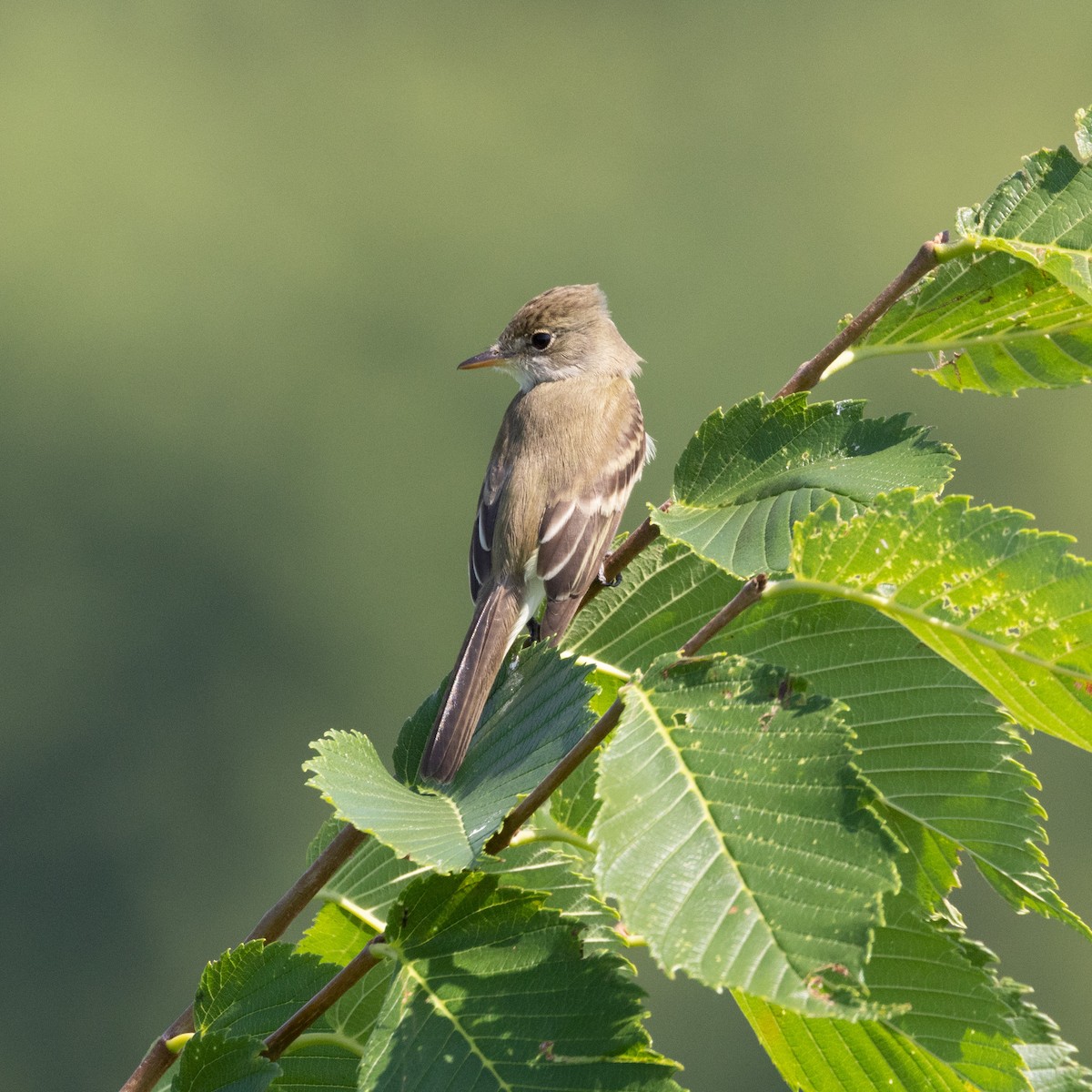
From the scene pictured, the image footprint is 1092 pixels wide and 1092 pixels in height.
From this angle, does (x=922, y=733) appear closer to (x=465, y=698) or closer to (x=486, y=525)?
(x=465, y=698)

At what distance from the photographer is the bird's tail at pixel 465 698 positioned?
5.03 ft

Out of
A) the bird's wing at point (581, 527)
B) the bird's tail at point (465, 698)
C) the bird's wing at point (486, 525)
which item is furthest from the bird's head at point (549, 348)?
the bird's tail at point (465, 698)

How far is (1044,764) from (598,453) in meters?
23.9

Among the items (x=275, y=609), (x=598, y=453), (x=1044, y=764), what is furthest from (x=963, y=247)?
(x=275, y=609)

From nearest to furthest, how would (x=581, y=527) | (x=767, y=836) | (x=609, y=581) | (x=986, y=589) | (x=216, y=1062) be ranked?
1. (x=767, y=836)
2. (x=986, y=589)
3. (x=216, y=1062)
4. (x=609, y=581)
5. (x=581, y=527)

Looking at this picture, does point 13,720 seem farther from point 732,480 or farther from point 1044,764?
point 732,480

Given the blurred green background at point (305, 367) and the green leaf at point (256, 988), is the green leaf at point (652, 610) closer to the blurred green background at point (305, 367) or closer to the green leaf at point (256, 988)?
the green leaf at point (256, 988)

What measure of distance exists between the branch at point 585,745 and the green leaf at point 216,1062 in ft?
0.88

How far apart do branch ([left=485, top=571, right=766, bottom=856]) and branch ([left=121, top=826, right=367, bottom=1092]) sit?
0.17 meters

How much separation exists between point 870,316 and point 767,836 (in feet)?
2.60

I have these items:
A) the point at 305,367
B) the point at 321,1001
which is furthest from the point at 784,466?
the point at 305,367

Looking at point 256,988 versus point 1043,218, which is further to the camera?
point 1043,218

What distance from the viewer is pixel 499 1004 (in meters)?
1.26

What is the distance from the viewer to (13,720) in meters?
28.6
